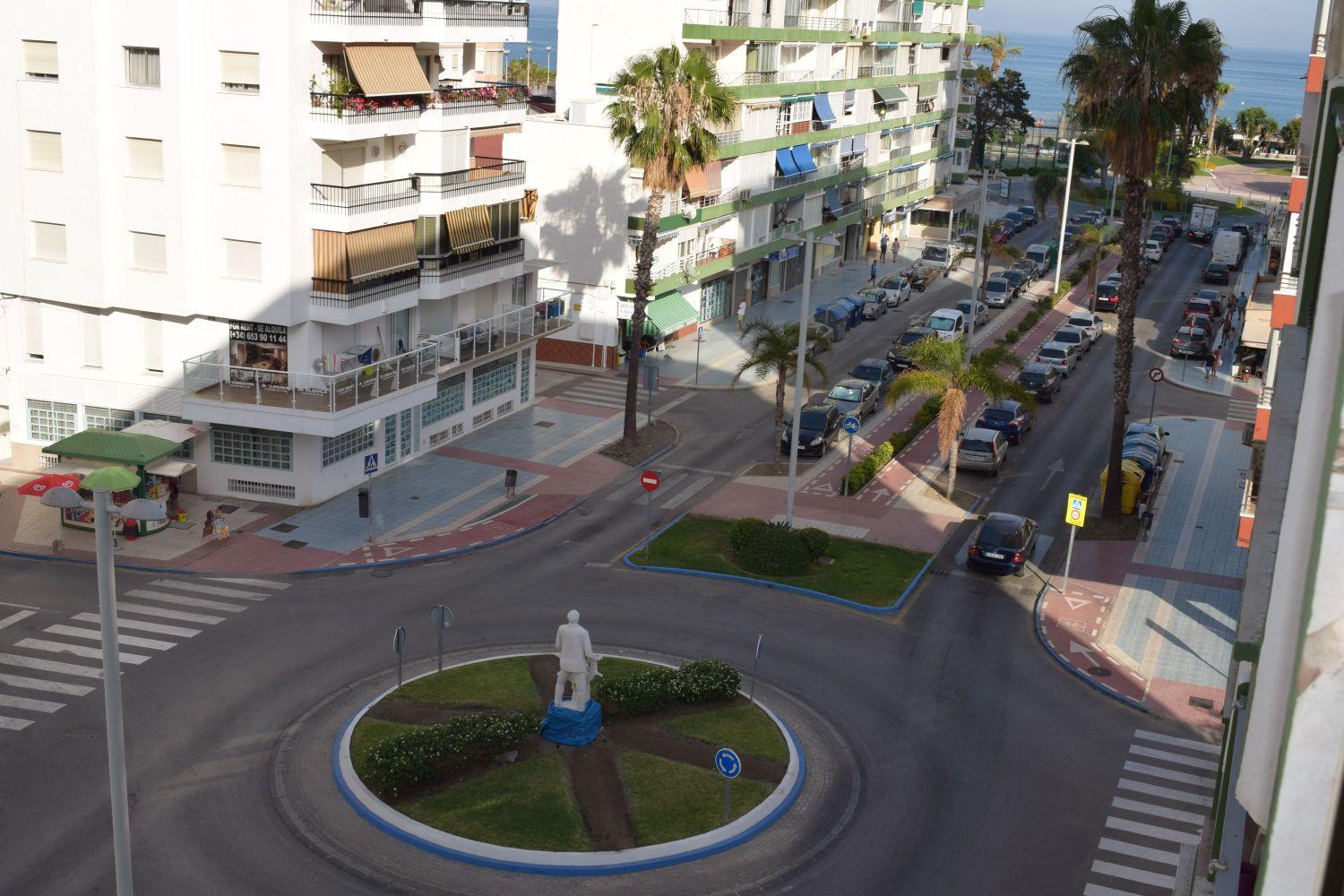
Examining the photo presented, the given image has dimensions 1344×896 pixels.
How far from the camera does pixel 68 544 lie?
37.8m

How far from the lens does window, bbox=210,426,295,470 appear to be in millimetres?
41219

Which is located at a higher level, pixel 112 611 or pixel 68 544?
pixel 112 611

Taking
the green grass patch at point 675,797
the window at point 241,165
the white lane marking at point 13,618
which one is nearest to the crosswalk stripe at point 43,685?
the white lane marking at point 13,618

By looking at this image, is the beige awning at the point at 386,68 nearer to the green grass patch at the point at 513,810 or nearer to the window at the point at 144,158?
the window at the point at 144,158

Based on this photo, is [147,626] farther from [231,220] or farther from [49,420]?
[49,420]

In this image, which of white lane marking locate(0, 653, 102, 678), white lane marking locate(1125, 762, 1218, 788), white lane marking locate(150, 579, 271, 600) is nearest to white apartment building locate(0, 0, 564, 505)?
white lane marking locate(150, 579, 271, 600)

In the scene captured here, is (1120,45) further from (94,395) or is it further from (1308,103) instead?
(94,395)

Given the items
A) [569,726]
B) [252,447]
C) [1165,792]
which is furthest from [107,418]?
[1165,792]

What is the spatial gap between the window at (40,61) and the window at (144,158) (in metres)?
2.91

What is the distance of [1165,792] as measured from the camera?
27.0 metres

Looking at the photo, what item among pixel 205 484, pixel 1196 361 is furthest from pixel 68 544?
pixel 1196 361

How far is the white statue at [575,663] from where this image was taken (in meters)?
26.1

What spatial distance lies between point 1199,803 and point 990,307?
57432mm

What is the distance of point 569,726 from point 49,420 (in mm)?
Answer: 25849
